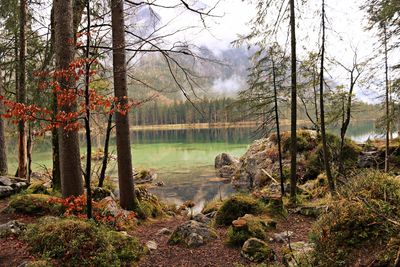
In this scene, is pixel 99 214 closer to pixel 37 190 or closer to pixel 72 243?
pixel 72 243

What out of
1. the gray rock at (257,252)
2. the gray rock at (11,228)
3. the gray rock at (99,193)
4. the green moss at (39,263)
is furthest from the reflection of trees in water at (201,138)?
the green moss at (39,263)

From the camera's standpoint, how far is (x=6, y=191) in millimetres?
8531

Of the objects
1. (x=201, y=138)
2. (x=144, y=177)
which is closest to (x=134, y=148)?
(x=144, y=177)

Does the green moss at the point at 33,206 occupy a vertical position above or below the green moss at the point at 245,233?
above

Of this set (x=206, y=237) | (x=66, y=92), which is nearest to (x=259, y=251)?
(x=206, y=237)

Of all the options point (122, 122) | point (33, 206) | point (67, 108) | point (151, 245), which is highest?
point (67, 108)

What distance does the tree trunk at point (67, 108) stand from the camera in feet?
18.4

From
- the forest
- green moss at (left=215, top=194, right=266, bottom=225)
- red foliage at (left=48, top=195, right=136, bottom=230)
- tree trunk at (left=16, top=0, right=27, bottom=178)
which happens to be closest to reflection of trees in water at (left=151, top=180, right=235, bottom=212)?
the forest

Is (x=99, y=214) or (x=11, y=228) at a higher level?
(x=11, y=228)

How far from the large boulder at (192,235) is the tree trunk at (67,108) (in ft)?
6.89

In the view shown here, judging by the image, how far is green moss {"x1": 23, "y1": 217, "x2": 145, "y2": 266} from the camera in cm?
413

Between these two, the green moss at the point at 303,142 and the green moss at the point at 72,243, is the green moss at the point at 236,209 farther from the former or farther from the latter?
the green moss at the point at 303,142

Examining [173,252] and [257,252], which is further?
[173,252]

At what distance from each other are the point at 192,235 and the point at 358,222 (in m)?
3.84
